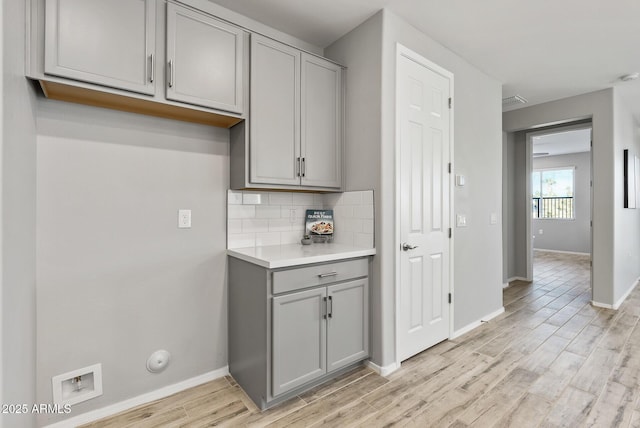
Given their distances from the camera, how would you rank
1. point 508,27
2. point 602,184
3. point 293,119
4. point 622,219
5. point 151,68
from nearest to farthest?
point 151,68, point 293,119, point 508,27, point 602,184, point 622,219

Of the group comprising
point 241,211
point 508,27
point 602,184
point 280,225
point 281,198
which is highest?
point 508,27

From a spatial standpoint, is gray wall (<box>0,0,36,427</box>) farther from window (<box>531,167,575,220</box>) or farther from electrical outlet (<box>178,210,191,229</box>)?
window (<box>531,167,575,220</box>)

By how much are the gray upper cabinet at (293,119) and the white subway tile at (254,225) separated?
0.33 m

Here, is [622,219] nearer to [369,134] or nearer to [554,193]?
[369,134]

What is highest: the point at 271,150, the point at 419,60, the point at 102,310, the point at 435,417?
the point at 419,60

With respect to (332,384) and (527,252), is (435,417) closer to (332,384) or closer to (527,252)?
(332,384)

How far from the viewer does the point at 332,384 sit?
7.02ft

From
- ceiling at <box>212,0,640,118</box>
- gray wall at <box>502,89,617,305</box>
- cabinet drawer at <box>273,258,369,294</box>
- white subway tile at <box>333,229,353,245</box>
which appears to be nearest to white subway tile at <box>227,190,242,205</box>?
cabinet drawer at <box>273,258,369,294</box>

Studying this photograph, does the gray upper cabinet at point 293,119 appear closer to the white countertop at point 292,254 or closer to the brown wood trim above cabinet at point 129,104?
the brown wood trim above cabinet at point 129,104

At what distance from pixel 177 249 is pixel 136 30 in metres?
1.28

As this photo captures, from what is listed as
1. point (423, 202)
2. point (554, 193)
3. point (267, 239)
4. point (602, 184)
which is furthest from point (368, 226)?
point (554, 193)

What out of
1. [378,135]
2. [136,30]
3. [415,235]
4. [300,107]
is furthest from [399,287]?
[136,30]

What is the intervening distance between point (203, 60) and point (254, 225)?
1164 mm

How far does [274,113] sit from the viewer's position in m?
2.19
